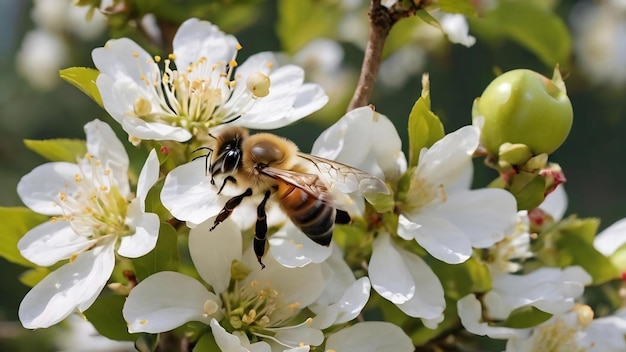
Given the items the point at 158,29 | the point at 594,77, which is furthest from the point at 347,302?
the point at 594,77

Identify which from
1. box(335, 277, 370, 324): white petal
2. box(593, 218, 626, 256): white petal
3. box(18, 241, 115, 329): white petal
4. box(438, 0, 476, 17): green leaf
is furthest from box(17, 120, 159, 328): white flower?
box(593, 218, 626, 256): white petal

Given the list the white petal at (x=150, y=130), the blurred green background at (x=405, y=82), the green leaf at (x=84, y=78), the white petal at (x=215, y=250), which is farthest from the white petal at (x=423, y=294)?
the blurred green background at (x=405, y=82)

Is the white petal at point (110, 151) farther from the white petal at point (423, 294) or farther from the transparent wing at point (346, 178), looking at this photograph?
the white petal at point (423, 294)

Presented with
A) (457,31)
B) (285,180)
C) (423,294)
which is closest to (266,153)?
(285,180)

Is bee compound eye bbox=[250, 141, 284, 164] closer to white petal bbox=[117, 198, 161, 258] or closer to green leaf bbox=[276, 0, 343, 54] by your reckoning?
white petal bbox=[117, 198, 161, 258]

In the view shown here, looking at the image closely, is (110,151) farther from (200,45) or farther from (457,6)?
(457,6)
